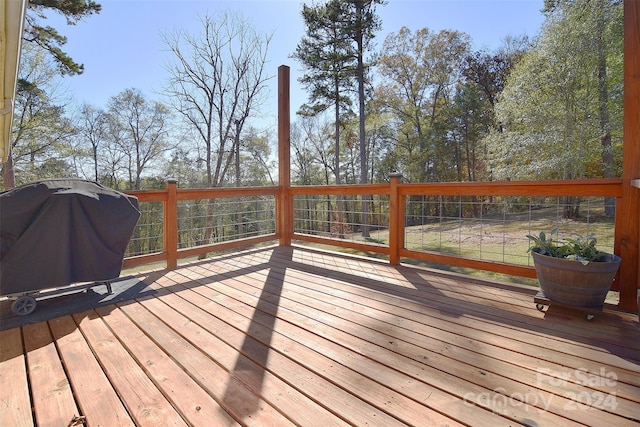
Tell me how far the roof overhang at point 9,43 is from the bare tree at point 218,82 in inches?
255

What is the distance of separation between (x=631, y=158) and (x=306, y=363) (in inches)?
92.1

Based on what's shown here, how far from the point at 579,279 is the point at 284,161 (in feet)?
10.4

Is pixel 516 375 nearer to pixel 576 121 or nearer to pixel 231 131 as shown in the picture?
pixel 576 121

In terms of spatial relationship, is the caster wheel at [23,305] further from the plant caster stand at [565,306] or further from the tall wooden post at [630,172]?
the tall wooden post at [630,172]

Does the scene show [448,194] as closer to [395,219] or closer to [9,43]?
[395,219]

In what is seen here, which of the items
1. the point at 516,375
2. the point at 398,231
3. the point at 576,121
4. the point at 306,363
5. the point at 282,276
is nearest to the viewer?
the point at 516,375

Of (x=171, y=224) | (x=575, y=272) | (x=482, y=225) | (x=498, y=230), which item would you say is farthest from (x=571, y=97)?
(x=171, y=224)

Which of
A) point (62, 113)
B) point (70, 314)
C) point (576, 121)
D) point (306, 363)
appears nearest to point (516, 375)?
point (306, 363)

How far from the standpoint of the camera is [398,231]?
3123 mm

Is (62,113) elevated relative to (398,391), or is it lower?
elevated

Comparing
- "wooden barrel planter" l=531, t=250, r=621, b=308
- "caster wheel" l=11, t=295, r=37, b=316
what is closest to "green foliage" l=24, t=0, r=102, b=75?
"caster wheel" l=11, t=295, r=37, b=316

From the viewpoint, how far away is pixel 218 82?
9.86 m

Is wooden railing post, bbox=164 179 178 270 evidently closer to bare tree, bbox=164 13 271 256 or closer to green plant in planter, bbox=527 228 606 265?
green plant in planter, bbox=527 228 606 265

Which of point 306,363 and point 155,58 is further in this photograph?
point 155,58
